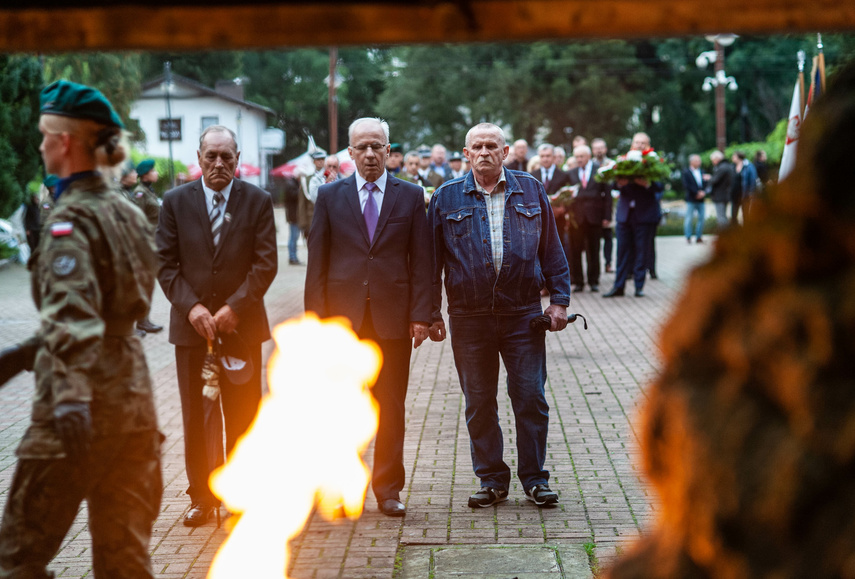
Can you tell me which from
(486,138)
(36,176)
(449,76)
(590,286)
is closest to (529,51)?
(449,76)

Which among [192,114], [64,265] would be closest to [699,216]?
[64,265]

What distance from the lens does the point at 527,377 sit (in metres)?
5.87

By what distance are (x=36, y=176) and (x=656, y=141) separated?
42.5 meters

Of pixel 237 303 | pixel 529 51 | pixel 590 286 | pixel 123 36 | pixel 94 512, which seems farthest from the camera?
pixel 529 51

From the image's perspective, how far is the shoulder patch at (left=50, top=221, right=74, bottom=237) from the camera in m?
3.25

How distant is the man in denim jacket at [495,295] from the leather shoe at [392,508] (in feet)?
1.34

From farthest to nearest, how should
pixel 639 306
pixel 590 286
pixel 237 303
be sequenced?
pixel 590 286, pixel 639 306, pixel 237 303

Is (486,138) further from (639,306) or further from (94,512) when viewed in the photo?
(639,306)

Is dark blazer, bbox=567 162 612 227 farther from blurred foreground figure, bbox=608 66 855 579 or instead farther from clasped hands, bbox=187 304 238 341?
blurred foreground figure, bbox=608 66 855 579

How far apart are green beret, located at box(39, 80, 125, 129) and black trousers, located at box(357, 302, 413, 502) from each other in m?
2.54

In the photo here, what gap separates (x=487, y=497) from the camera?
5816mm

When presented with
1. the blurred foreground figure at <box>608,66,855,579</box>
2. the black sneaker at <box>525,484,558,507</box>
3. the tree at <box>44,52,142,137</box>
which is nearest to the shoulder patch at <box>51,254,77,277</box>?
the blurred foreground figure at <box>608,66,855,579</box>

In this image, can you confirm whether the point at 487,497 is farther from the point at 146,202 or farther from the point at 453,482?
the point at 146,202

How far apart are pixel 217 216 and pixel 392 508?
1890mm
